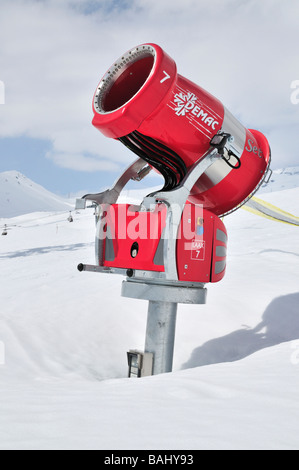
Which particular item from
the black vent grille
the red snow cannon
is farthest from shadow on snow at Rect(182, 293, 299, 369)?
the black vent grille

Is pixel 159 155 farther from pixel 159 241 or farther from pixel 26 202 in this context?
pixel 26 202

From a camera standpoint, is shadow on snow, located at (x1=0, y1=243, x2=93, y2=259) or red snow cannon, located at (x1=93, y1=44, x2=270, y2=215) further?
shadow on snow, located at (x1=0, y1=243, x2=93, y2=259)

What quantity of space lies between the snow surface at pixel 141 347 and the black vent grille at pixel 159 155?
59.7 inches

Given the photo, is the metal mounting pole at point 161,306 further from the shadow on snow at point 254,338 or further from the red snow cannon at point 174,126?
the red snow cannon at point 174,126

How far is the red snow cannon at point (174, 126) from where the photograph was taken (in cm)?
286

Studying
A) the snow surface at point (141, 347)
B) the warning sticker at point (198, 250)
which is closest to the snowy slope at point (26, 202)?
the snow surface at point (141, 347)

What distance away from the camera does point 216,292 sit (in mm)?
4566

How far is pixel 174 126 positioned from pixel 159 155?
304mm

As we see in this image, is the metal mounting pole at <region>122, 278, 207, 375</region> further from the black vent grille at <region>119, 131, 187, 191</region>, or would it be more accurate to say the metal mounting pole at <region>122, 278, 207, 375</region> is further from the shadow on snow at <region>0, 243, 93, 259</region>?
the shadow on snow at <region>0, 243, 93, 259</region>

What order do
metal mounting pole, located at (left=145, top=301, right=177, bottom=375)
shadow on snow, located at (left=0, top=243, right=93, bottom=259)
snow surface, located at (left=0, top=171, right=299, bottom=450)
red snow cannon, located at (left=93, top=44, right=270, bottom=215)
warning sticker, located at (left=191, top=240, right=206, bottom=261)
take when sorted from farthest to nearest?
1. shadow on snow, located at (left=0, top=243, right=93, bottom=259)
2. metal mounting pole, located at (left=145, top=301, right=177, bottom=375)
3. warning sticker, located at (left=191, top=240, right=206, bottom=261)
4. red snow cannon, located at (left=93, top=44, right=270, bottom=215)
5. snow surface, located at (left=0, top=171, right=299, bottom=450)

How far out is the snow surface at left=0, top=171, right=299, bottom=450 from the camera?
138cm

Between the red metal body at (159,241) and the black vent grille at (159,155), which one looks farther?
the black vent grille at (159,155)

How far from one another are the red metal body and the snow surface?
0.74m

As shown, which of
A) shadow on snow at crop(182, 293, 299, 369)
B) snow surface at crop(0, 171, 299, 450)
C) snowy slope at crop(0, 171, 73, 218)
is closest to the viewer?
snow surface at crop(0, 171, 299, 450)
